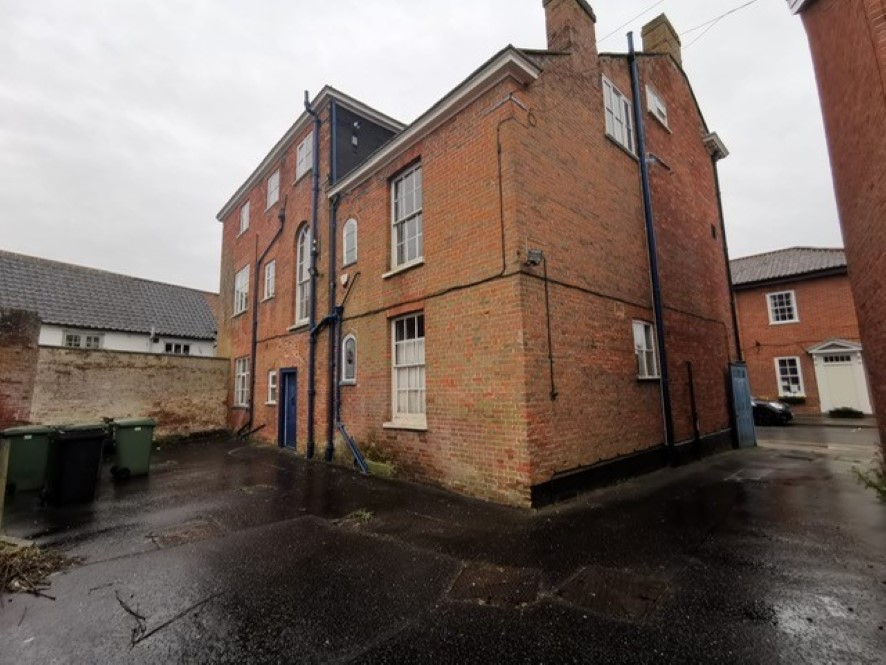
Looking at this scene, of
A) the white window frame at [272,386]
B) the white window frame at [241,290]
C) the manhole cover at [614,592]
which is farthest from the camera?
the white window frame at [241,290]

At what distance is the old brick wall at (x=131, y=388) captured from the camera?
11852mm

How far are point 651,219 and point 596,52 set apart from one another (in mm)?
3850

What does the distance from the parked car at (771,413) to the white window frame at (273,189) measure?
67.9 ft

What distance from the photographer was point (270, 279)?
46.2 feet

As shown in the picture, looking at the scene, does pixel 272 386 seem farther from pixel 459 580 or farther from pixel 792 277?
pixel 792 277

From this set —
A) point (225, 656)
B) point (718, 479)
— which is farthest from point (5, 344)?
point (718, 479)

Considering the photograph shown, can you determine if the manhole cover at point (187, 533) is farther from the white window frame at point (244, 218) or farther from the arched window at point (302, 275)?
the white window frame at point (244, 218)

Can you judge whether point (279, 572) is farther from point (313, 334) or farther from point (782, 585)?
point (313, 334)

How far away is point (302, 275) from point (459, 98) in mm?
7187

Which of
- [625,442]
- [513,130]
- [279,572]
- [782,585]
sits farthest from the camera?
[625,442]

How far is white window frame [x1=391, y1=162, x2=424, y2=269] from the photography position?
8.42 meters

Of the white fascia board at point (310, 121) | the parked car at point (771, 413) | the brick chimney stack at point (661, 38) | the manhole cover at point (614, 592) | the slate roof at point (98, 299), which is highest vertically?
the brick chimney stack at point (661, 38)

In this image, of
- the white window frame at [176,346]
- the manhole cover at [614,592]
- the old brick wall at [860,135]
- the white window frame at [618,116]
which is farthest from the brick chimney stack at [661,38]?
the white window frame at [176,346]

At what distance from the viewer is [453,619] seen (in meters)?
3.19
